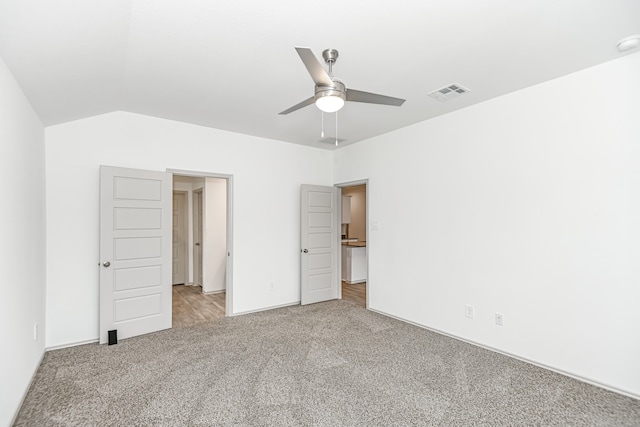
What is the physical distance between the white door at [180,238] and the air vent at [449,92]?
5545 mm

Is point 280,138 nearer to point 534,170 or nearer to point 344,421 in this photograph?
point 534,170

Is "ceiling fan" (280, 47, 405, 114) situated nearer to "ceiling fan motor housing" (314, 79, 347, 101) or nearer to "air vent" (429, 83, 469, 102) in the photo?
"ceiling fan motor housing" (314, 79, 347, 101)

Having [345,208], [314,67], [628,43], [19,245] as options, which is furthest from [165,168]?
[628,43]

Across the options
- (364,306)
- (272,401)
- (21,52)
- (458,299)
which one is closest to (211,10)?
(21,52)

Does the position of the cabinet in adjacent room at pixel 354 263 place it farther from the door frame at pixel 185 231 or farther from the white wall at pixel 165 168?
the door frame at pixel 185 231

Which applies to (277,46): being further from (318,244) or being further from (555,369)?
(555,369)

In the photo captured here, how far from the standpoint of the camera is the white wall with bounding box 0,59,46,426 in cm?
208

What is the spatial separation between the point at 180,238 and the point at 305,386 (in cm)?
529

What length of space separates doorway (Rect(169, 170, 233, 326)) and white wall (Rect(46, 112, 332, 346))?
286mm

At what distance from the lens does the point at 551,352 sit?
296 centimetres

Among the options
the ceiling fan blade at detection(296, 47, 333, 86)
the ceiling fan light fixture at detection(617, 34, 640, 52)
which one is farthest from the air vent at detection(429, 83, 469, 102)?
the ceiling fan blade at detection(296, 47, 333, 86)

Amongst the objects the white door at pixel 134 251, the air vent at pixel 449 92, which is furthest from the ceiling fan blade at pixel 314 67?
the white door at pixel 134 251

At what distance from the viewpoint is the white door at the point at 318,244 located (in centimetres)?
523

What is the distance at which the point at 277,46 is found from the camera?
7.73 feet
